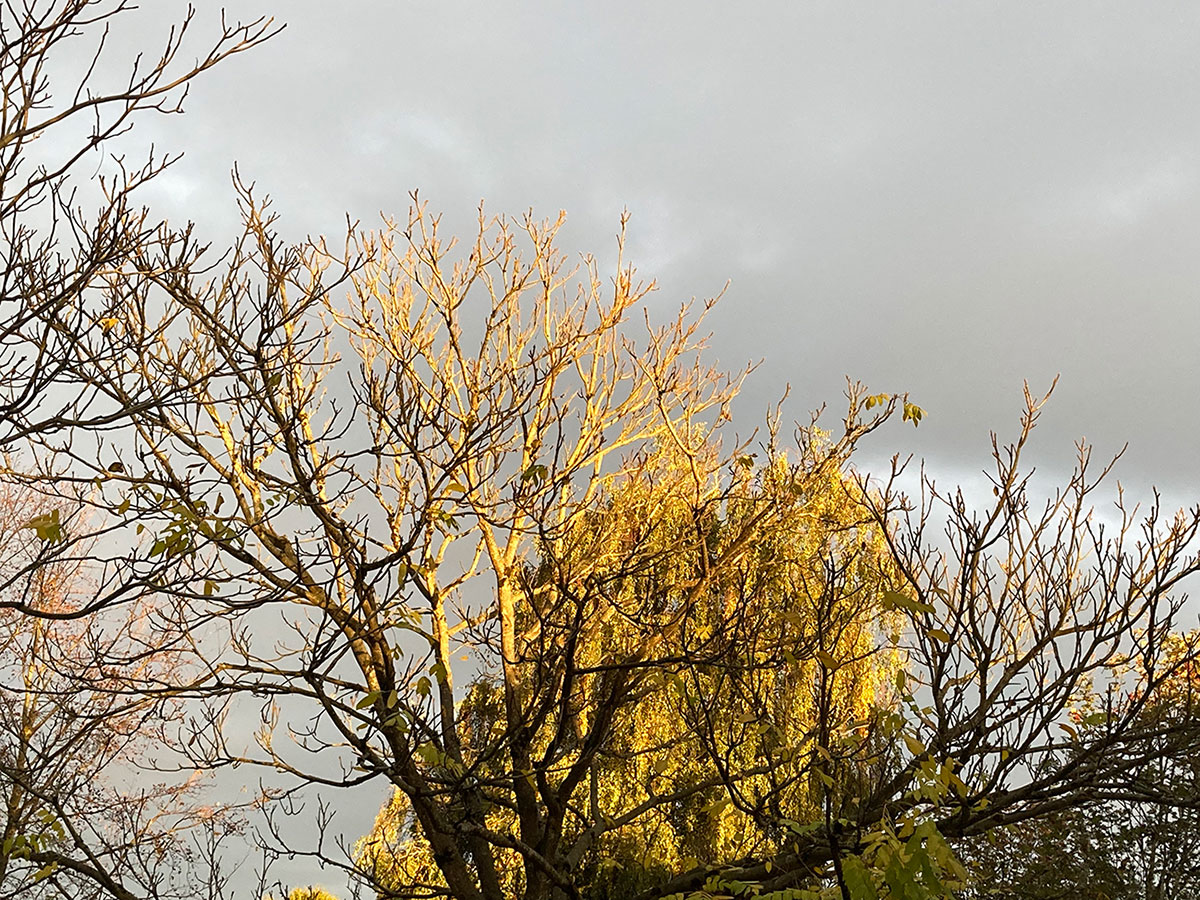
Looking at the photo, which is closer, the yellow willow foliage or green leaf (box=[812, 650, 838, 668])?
green leaf (box=[812, 650, 838, 668])

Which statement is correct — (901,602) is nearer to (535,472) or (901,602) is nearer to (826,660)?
(826,660)

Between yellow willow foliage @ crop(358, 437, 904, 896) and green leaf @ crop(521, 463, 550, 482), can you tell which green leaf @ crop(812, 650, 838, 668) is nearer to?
yellow willow foliage @ crop(358, 437, 904, 896)

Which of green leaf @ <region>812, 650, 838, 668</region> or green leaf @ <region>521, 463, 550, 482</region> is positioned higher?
green leaf @ <region>521, 463, 550, 482</region>

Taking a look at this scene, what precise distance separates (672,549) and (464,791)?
1928 mm

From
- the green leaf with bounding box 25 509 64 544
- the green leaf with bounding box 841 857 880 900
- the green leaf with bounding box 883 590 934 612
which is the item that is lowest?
the green leaf with bounding box 841 857 880 900

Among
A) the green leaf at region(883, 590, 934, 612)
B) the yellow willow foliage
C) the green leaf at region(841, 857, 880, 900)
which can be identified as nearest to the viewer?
the green leaf at region(841, 857, 880, 900)

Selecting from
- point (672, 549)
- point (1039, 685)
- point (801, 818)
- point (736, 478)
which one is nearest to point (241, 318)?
point (672, 549)

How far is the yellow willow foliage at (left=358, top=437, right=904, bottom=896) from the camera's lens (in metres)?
4.32

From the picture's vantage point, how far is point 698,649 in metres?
5.27

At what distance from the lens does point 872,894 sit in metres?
2.80

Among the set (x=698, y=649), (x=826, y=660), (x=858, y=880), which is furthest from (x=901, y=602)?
(x=698, y=649)

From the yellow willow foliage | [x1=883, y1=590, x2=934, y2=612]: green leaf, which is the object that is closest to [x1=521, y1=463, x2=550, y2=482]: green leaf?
the yellow willow foliage

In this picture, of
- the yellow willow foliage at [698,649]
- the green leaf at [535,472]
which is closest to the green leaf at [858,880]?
the yellow willow foliage at [698,649]

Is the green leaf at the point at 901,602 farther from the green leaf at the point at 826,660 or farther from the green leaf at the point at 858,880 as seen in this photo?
the green leaf at the point at 858,880
